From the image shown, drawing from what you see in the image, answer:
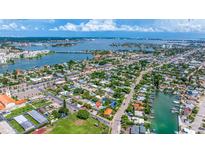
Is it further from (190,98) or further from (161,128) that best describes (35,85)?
(190,98)

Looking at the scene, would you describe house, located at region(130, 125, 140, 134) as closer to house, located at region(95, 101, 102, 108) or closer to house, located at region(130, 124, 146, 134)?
house, located at region(130, 124, 146, 134)

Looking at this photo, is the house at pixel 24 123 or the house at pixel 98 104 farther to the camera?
the house at pixel 98 104

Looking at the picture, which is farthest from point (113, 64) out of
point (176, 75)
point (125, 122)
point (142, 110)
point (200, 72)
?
point (125, 122)

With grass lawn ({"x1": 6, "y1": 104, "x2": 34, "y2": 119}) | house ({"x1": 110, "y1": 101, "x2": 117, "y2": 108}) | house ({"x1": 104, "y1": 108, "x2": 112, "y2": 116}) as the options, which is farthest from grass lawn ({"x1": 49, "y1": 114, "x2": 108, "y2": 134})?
grass lawn ({"x1": 6, "y1": 104, "x2": 34, "y2": 119})

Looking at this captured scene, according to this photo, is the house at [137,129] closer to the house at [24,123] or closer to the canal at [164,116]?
the canal at [164,116]

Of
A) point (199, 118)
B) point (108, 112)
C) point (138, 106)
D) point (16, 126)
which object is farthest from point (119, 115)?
point (16, 126)

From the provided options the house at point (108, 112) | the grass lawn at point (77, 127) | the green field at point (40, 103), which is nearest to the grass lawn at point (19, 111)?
the green field at point (40, 103)

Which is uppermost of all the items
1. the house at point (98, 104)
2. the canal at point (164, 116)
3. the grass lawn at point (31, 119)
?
the house at point (98, 104)
